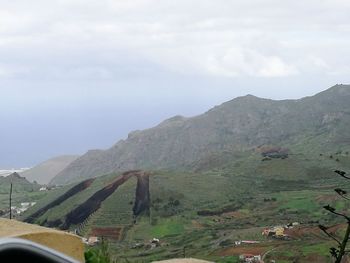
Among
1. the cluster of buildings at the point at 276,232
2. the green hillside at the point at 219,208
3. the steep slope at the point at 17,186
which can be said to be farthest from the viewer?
the steep slope at the point at 17,186

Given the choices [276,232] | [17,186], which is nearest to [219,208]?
[276,232]

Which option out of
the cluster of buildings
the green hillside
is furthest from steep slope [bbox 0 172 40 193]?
the cluster of buildings

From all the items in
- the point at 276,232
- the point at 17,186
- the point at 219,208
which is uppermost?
the point at 17,186

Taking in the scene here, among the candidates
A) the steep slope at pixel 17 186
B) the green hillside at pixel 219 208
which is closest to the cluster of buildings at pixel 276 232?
the green hillside at pixel 219 208

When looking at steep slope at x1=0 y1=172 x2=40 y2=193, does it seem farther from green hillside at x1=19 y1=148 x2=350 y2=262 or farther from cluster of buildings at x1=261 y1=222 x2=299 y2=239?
cluster of buildings at x1=261 y1=222 x2=299 y2=239

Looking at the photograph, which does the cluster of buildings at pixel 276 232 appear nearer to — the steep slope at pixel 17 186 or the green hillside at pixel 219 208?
the green hillside at pixel 219 208

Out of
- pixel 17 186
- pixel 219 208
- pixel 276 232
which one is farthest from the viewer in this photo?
pixel 17 186

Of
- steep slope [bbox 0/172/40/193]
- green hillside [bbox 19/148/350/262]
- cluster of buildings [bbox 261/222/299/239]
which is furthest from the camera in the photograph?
steep slope [bbox 0/172/40/193]

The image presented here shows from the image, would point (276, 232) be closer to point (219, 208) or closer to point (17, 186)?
point (219, 208)

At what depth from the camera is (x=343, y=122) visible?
18525cm

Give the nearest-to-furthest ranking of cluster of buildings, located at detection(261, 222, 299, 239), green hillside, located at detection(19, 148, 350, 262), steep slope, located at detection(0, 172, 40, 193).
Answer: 1. cluster of buildings, located at detection(261, 222, 299, 239)
2. green hillside, located at detection(19, 148, 350, 262)
3. steep slope, located at detection(0, 172, 40, 193)

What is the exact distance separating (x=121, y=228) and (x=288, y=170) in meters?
42.3

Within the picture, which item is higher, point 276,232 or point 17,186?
point 17,186

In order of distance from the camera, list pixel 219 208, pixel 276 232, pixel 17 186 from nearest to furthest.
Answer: pixel 276 232 → pixel 219 208 → pixel 17 186
